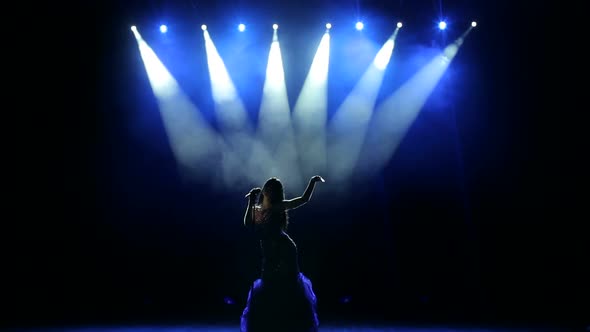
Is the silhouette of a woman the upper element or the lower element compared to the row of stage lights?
lower

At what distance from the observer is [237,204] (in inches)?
259

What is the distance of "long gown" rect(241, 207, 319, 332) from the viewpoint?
10.8 ft

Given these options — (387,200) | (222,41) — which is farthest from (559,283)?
(222,41)

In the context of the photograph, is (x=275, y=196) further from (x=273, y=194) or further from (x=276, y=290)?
(x=276, y=290)

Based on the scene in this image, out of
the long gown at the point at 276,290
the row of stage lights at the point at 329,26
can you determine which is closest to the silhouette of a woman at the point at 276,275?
the long gown at the point at 276,290

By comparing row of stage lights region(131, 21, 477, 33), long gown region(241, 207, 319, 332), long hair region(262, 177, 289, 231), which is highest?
row of stage lights region(131, 21, 477, 33)

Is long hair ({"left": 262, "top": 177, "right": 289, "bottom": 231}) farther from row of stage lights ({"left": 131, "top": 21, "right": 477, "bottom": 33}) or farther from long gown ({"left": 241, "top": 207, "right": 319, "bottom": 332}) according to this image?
row of stage lights ({"left": 131, "top": 21, "right": 477, "bottom": 33})

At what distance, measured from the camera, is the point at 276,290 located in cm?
331

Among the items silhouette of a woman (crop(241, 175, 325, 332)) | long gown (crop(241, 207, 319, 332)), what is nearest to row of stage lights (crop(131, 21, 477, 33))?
silhouette of a woman (crop(241, 175, 325, 332))

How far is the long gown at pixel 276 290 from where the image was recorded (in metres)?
3.28

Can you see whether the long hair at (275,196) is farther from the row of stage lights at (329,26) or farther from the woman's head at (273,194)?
the row of stage lights at (329,26)

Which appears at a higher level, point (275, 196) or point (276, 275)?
point (275, 196)

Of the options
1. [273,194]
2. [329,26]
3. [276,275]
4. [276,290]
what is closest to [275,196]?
[273,194]

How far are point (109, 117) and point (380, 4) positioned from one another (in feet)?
14.6
